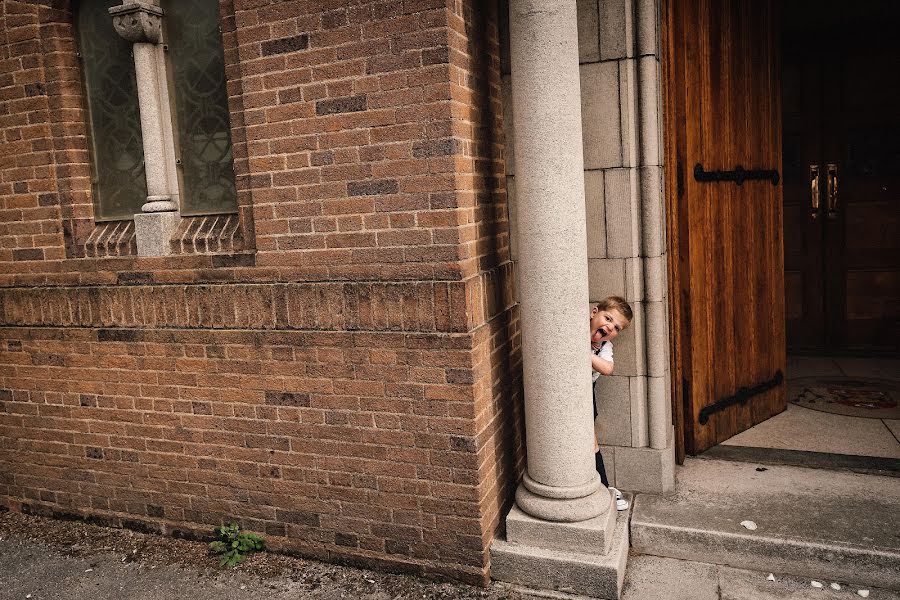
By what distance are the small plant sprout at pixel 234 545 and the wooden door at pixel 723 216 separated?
2.68 metres

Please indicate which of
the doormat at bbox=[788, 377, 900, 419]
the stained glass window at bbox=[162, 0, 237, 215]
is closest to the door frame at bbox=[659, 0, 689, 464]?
the doormat at bbox=[788, 377, 900, 419]

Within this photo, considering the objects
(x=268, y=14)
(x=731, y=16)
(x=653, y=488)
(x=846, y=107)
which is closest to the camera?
(x=268, y=14)

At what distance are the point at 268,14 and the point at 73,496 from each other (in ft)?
10.8

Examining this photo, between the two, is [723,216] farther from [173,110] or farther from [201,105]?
[173,110]

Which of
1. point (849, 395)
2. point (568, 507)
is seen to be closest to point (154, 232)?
point (568, 507)

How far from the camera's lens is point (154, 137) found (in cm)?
403

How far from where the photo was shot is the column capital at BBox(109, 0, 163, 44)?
12.7 feet

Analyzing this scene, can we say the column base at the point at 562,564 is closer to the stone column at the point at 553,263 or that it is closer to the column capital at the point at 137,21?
the stone column at the point at 553,263

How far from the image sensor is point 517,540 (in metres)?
3.56

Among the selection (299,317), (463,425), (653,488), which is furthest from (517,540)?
(299,317)

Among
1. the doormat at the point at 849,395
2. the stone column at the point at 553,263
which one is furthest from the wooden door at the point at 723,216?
the stone column at the point at 553,263

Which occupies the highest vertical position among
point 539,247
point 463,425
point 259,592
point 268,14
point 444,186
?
point 268,14

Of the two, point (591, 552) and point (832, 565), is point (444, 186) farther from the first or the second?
point (832, 565)

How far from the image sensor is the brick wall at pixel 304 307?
3342 mm
